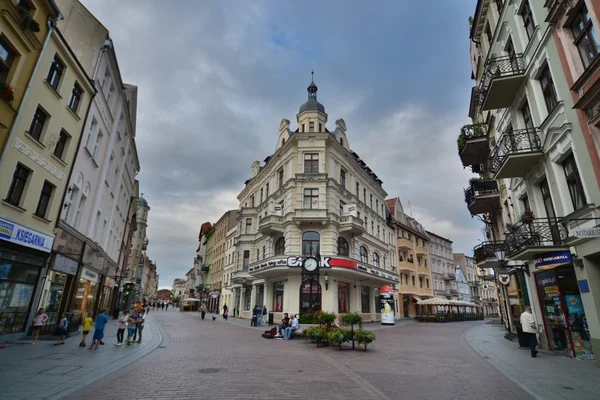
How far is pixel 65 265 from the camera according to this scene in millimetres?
15594

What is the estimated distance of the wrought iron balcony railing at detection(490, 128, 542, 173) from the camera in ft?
37.6

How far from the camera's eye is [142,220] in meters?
67.6

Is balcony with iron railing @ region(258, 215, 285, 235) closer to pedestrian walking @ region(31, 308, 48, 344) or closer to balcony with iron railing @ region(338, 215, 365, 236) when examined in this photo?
balcony with iron railing @ region(338, 215, 365, 236)

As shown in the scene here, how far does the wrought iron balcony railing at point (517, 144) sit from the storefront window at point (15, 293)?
18.9 meters

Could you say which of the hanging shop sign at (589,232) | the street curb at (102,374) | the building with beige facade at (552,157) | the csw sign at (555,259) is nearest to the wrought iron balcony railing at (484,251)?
the building with beige facade at (552,157)

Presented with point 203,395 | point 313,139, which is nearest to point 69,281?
point 203,395

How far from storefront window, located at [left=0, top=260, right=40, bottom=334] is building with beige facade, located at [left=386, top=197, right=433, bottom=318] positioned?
1571 inches

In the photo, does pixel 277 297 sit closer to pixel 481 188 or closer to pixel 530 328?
pixel 481 188

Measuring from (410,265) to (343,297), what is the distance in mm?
20544

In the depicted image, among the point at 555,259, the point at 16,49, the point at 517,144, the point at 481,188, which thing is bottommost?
the point at 555,259

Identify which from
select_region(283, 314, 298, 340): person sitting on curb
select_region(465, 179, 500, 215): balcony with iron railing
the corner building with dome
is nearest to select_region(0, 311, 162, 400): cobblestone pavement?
select_region(283, 314, 298, 340): person sitting on curb

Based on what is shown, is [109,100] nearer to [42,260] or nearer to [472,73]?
[42,260]

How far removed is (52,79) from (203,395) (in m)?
15.0

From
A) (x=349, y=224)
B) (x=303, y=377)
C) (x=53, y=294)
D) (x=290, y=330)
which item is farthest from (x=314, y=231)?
(x=303, y=377)
